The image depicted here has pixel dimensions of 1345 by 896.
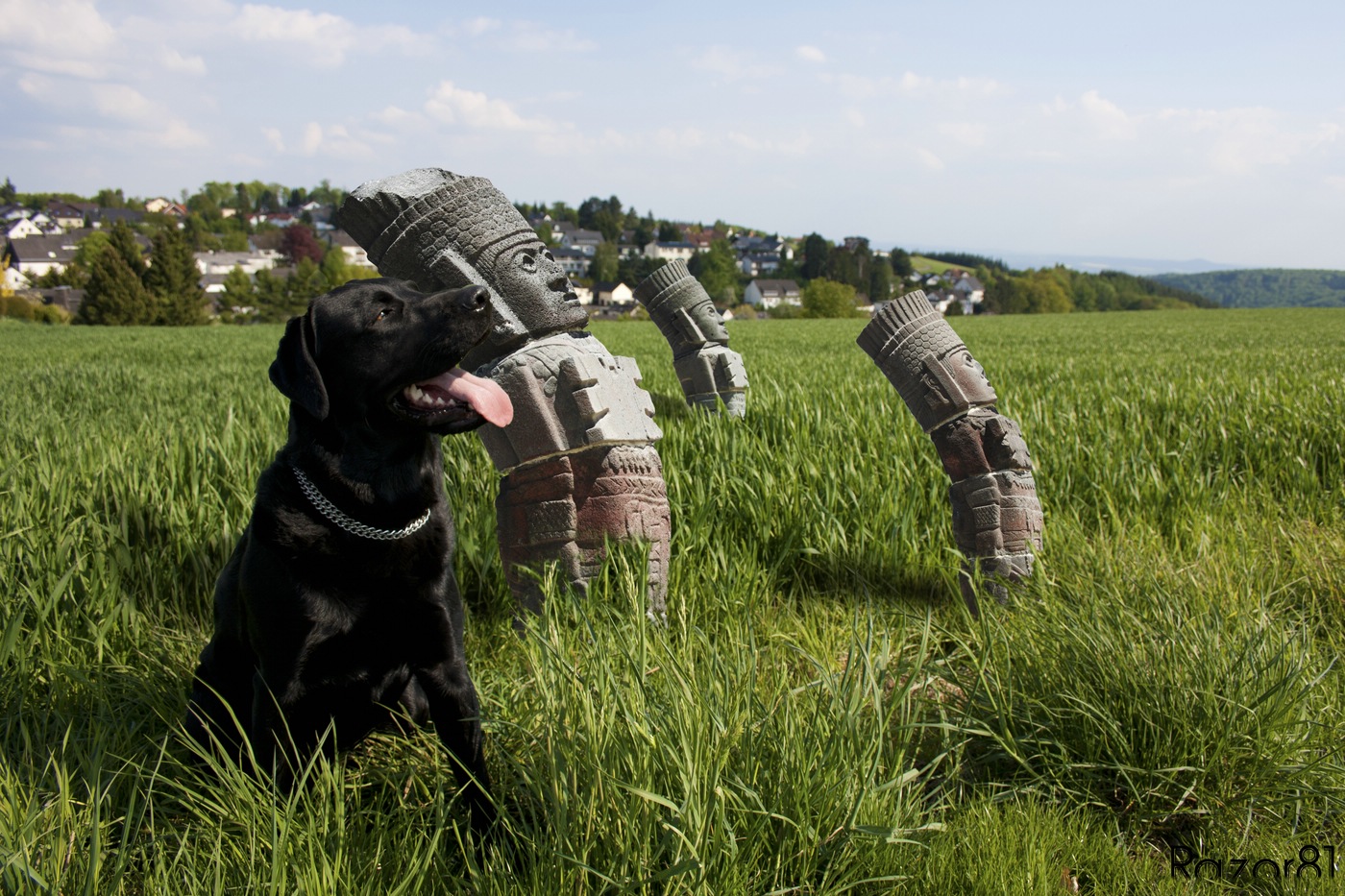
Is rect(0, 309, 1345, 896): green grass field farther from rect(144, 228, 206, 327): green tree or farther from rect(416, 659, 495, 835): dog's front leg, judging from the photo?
rect(144, 228, 206, 327): green tree

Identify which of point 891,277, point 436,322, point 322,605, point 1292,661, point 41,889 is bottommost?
point 41,889

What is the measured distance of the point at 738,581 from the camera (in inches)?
124

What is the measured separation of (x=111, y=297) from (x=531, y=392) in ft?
197

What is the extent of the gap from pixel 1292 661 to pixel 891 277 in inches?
4005

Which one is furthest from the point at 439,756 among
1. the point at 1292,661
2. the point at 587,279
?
the point at 587,279

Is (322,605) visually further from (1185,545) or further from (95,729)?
(1185,545)

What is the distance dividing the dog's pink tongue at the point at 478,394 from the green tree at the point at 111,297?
197 feet

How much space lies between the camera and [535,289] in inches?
112

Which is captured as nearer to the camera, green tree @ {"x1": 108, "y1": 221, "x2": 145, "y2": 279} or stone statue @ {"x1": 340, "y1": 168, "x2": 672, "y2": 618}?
stone statue @ {"x1": 340, "y1": 168, "x2": 672, "y2": 618}

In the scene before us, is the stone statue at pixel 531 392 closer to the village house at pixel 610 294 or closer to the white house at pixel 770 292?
the village house at pixel 610 294

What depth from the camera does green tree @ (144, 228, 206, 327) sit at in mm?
52875

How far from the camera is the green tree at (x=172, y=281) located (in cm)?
5288

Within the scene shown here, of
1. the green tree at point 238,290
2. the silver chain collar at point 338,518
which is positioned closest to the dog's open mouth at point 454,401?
the silver chain collar at point 338,518

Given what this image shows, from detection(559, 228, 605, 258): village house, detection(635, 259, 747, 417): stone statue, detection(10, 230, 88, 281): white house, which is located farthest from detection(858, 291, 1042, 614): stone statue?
detection(559, 228, 605, 258): village house
